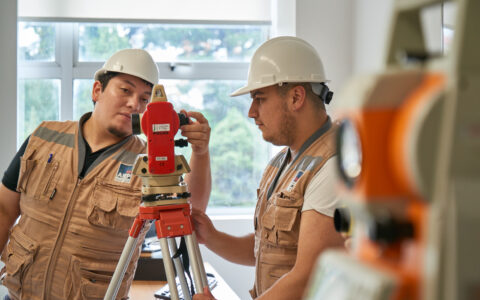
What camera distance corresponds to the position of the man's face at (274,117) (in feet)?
6.59

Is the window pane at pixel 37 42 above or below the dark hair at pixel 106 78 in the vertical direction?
above

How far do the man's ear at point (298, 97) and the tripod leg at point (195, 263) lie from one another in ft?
2.16

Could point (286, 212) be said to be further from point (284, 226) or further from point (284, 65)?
point (284, 65)

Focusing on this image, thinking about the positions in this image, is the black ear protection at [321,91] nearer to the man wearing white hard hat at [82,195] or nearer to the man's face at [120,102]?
the man wearing white hard hat at [82,195]

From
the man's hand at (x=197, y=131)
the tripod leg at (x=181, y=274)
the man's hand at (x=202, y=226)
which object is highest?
the man's hand at (x=197, y=131)

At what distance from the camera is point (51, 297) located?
2.19 metres

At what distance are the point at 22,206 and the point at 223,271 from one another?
2.39 metres

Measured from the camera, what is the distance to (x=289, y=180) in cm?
192

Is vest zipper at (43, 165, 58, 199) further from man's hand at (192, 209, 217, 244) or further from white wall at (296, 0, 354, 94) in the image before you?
white wall at (296, 0, 354, 94)

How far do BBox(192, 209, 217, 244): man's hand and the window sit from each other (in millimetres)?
2466

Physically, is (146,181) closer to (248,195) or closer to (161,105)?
(161,105)

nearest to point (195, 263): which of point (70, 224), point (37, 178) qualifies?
point (70, 224)

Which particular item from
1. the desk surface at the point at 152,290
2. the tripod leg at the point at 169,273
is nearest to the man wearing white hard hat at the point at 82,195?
the tripod leg at the point at 169,273

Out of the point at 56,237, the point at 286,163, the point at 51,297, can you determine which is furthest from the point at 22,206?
the point at 286,163
